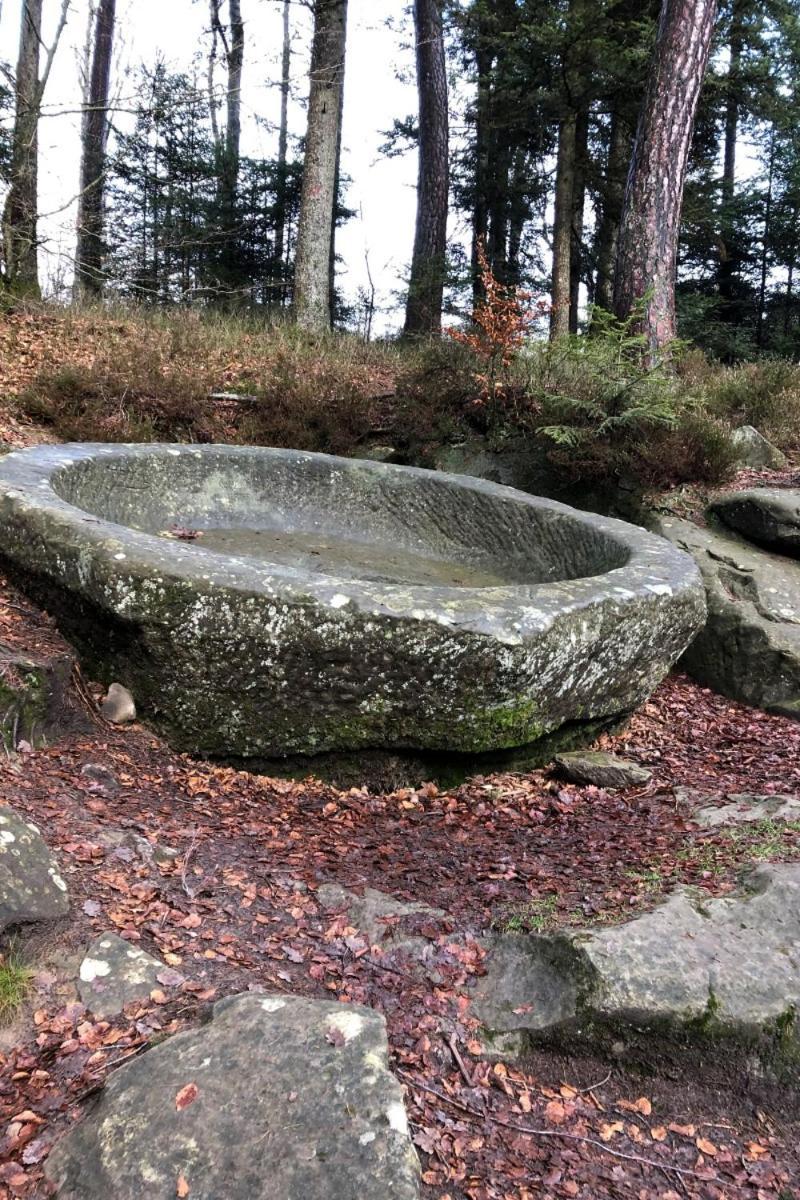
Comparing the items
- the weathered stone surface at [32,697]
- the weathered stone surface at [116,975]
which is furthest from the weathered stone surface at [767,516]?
the weathered stone surface at [116,975]

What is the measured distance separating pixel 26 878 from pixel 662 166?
8958 mm

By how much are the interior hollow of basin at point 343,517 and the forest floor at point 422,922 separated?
1525mm

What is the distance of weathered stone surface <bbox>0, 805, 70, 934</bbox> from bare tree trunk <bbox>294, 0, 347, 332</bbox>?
9815 mm

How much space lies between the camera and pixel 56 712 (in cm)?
331

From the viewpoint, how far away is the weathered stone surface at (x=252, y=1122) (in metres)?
1.49

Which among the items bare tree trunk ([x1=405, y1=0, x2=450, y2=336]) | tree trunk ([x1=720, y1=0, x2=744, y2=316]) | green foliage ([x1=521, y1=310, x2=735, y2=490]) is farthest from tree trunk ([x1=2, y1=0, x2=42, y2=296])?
tree trunk ([x1=720, y1=0, x2=744, y2=316])

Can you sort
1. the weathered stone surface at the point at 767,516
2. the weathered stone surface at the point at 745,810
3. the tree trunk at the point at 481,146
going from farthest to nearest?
1. the tree trunk at the point at 481,146
2. the weathered stone surface at the point at 767,516
3. the weathered stone surface at the point at 745,810

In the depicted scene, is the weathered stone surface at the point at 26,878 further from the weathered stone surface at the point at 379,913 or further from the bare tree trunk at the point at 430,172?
the bare tree trunk at the point at 430,172

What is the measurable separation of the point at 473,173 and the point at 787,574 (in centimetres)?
1430

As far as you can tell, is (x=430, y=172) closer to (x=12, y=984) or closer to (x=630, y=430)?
(x=630, y=430)

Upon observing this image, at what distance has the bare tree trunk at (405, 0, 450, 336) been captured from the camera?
13078mm

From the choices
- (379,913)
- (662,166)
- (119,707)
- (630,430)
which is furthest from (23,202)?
(379,913)

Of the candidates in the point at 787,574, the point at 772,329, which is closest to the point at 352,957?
the point at 787,574

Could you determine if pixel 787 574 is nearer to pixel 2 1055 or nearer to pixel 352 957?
pixel 352 957
